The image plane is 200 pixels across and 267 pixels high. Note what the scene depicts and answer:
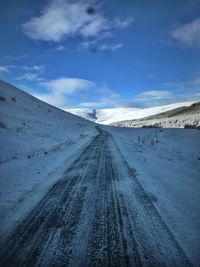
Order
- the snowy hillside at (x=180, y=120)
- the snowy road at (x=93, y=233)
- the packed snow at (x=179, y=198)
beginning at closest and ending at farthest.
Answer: the snowy road at (x=93, y=233) → the packed snow at (x=179, y=198) → the snowy hillside at (x=180, y=120)

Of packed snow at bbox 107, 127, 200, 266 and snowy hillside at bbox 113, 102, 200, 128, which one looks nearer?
packed snow at bbox 107, 127, 200, 266

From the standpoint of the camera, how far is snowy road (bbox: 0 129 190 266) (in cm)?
298

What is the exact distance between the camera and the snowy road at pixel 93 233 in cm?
298

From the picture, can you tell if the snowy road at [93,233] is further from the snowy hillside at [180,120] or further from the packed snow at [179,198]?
the snowy hillside at [180,120]

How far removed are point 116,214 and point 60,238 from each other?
134 centimetres

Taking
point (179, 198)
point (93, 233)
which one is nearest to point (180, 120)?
point (179, 198)

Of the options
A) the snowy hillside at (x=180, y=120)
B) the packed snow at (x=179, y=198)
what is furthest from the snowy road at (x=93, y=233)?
the snowy hillside at (x=180, y=120)

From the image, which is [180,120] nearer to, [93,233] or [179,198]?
[179,198]

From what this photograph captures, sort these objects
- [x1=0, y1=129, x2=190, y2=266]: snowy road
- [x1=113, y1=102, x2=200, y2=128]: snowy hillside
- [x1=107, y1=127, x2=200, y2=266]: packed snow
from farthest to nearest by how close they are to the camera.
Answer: [x1=113, y1=102, x2=200, y2=128]: snowy hillside < [x1=107, y1=127, x2=200, y2=266]: packed snow < [x1=0, y1=129, x2=190, y2=266]: snowy road

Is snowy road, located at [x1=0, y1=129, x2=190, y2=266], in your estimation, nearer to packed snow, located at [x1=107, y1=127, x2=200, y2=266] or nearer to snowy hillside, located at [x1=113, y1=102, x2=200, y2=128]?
packed snow, located at [x1=107, y1=127, x2=200, y2=266]

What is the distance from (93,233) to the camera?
3641mm

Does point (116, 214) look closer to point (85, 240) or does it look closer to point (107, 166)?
point (85, 240)

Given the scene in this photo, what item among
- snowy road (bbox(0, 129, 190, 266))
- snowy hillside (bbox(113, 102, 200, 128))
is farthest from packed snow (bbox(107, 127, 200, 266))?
snowy hillside (bbox(113, 102, 200, 128))

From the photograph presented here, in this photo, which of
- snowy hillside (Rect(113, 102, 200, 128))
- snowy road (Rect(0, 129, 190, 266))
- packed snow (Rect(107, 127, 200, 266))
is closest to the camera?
snowy road (Rect(0, 129, 190, 266))
